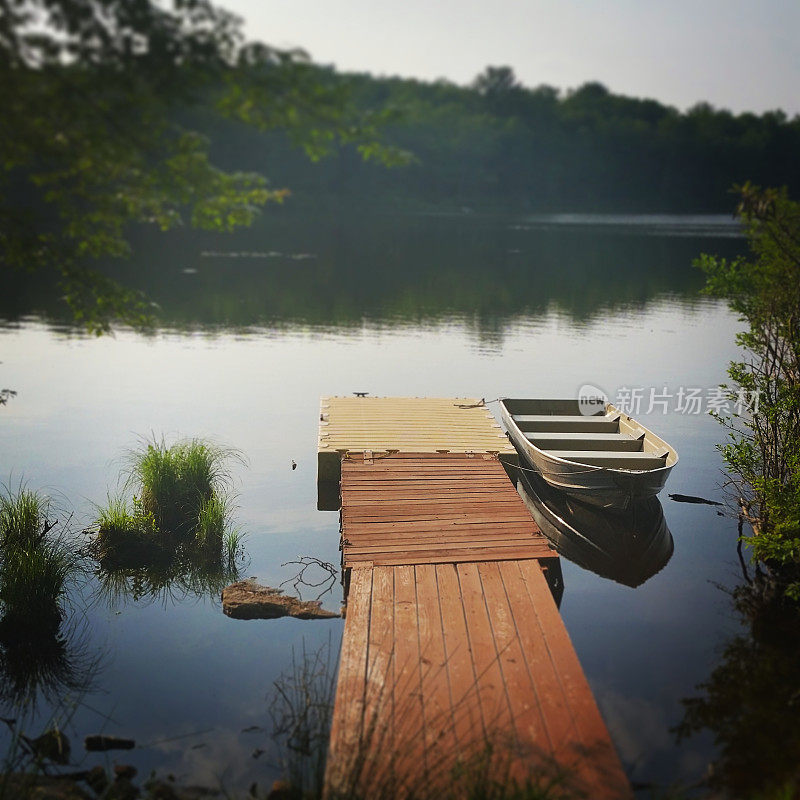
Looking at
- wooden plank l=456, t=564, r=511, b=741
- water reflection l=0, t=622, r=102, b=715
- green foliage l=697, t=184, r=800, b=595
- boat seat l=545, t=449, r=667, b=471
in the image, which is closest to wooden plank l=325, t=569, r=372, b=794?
wooden plank l=456, t=564, r=511, b=741

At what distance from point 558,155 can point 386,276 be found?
300 feet

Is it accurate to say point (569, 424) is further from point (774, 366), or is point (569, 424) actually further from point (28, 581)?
point (28, 581)

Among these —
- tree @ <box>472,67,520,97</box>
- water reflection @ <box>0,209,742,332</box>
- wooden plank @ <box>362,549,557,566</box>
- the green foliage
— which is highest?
tree @ <box>472,67,520,97</box>

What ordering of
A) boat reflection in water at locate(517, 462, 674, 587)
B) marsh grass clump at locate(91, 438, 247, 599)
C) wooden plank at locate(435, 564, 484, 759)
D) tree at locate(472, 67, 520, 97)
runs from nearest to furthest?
wooden plank at locate(435, 564, 484, 759)
marsh grass clump at locate(91, 438, 247, 599)
boat reflection in water at locate(517, 462, 674, 587)
tree at locate(472, 67, 520, 97)

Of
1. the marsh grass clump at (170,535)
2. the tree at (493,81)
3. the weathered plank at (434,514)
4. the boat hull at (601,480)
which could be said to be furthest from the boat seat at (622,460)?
the tree at (493,81)

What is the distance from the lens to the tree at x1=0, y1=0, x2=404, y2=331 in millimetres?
5211

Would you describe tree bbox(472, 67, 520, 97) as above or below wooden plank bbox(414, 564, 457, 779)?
above

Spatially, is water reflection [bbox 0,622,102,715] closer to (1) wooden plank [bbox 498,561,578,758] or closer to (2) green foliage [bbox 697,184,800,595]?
(1) wooden plank [bbox 498,561,578,758]

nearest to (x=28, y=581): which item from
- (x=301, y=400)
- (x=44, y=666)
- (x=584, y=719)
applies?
(x=44, y=666)

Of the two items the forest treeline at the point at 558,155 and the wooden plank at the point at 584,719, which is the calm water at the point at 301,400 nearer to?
the wooden plank at the point at 584,719

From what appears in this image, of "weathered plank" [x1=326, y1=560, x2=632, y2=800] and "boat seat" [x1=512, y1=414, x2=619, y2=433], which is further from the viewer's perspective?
"boat seat" [x1=512, y1=414, x2=619, y2=433]

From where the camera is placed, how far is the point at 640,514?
1254 centimetres

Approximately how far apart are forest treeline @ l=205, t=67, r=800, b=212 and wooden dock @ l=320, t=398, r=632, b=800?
296 feet

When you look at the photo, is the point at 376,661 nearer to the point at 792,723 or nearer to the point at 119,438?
the point at 792,723
